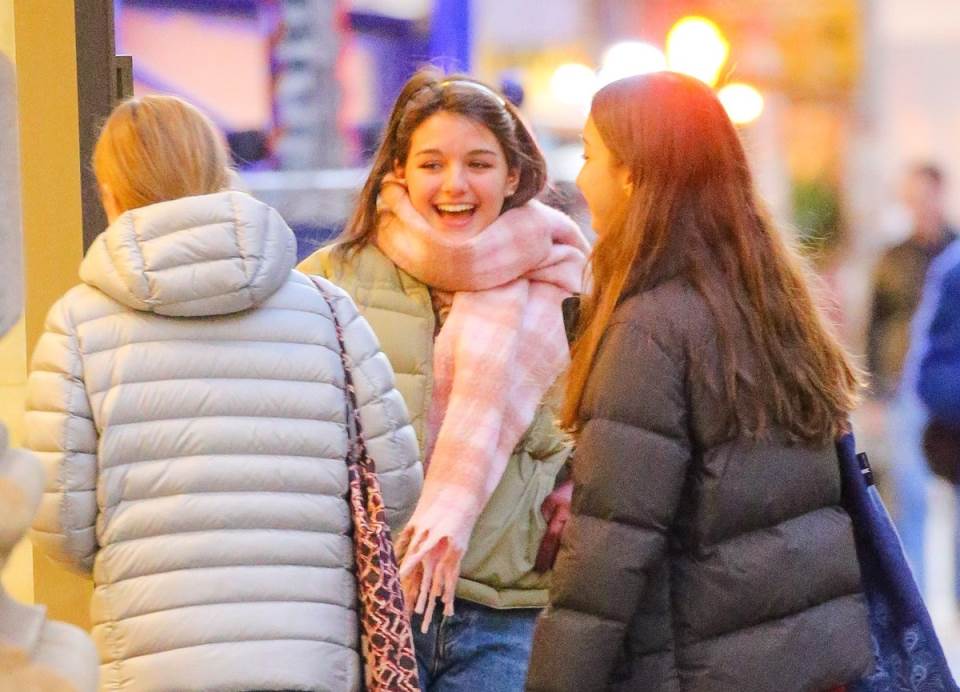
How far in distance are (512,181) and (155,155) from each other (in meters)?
1.09

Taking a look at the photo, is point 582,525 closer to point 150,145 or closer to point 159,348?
point 159,348

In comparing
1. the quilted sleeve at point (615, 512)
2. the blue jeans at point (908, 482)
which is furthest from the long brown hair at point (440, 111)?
the blue jeans at point (908, 482)

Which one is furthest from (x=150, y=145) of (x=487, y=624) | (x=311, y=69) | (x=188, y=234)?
(x=311, y=69)

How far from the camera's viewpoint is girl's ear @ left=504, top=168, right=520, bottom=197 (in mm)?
3744

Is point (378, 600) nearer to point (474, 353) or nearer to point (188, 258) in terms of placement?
point (188, 258)

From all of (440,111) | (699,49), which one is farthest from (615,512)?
→ (699,49)

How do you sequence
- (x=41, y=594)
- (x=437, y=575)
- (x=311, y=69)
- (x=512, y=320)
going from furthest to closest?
1. (x=311, y=69)
2. (x=41, y=594)
3. (x=512, y=320)
4. (x=437, y=575)

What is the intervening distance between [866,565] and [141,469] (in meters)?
1.28

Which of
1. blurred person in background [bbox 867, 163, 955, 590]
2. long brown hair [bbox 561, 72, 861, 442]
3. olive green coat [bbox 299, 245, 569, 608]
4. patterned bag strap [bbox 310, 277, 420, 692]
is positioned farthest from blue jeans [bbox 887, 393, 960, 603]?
patterned bag strap [bbox 310, 277, 420, 692]

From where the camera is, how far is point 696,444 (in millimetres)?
2762

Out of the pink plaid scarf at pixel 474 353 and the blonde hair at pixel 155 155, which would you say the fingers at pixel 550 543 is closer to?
the pink plaid scarf at pixel 474 353

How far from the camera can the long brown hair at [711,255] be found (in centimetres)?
279

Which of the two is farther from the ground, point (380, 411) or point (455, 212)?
point (455, 212)

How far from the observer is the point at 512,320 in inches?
147
